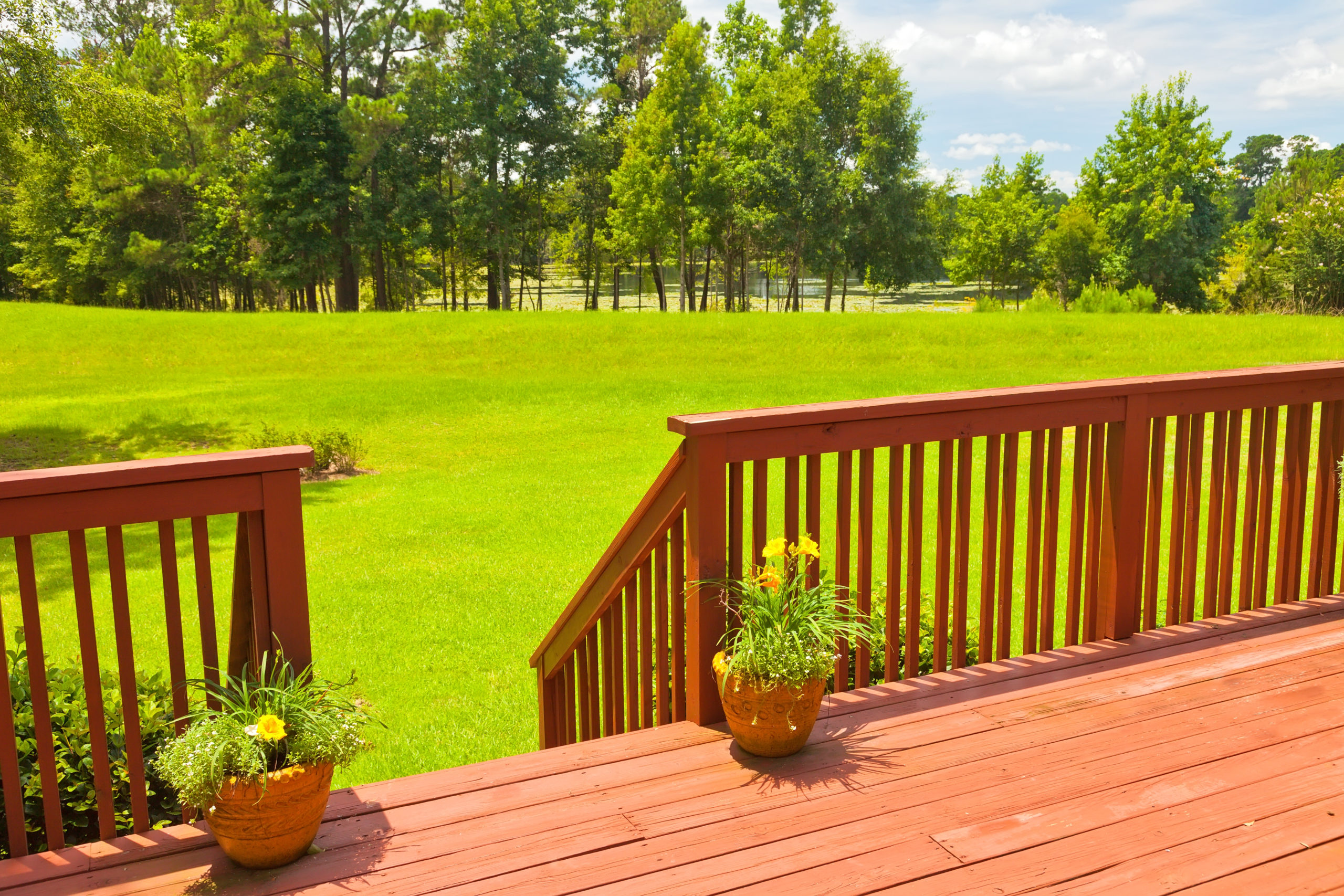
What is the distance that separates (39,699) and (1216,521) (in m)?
3.96

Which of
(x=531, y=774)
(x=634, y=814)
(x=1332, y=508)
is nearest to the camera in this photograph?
(x=634, y=814)

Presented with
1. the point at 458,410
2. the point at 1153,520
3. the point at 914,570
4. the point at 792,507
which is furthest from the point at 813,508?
the point at 458,410

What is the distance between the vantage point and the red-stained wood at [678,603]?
3078 mm

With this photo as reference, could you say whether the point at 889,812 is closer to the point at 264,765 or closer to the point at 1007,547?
the point at 1007,547

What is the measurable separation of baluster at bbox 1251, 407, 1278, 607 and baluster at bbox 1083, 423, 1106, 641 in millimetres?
780

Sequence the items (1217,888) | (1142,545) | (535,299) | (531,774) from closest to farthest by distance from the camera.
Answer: (1217,888)
(531,774)
(1142,545)
(535,299)

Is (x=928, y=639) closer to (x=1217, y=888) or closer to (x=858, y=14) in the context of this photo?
(x=1217, y=888)

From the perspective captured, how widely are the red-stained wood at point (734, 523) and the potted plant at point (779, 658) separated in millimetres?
161

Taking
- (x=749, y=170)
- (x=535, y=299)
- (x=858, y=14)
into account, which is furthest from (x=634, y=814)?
(x=535, y=299)

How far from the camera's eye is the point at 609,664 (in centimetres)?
357

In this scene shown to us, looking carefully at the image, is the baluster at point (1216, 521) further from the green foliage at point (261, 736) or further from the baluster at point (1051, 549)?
the green foliage at point (261, 736)

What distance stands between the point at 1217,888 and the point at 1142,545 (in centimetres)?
199

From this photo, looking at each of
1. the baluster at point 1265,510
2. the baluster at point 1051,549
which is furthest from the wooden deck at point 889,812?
the baluster at point 1265,510

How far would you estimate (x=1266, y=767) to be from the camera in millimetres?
2656
